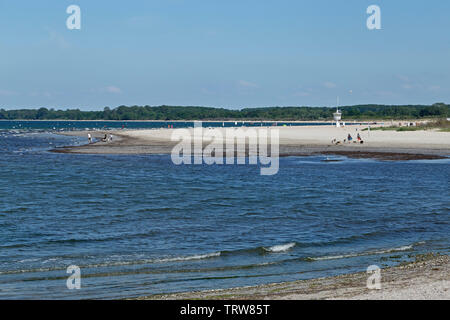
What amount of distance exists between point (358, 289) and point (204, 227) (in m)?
9.31

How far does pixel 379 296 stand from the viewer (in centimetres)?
970

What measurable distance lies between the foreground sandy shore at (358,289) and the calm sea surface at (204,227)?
93 centimetres

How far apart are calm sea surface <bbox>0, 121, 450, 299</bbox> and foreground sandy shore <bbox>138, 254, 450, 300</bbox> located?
93 centimetres

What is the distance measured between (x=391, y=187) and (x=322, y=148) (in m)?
31.2

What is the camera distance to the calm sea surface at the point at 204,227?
13.4 metres

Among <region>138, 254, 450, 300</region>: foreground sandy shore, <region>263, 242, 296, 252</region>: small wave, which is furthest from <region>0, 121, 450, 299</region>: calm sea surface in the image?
<region>138, 254, 450, 300</region>: foreground sandy shore

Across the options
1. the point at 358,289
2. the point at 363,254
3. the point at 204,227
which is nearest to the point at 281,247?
the point at 363,254

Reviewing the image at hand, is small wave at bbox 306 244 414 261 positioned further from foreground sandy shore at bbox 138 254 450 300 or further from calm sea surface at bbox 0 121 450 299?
foreground sandy shore at bbox 138 254 450 300

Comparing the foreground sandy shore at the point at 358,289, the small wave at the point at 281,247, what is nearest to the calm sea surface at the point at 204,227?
the small wave at the point at 281,247

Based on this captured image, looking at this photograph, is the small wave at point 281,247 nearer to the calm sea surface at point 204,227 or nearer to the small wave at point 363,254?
the calm sea surface at point 204,227

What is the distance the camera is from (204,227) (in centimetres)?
1931

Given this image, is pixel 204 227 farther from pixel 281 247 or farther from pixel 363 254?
pixel 363 254
